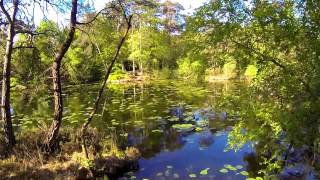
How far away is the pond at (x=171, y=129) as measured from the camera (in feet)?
36.8

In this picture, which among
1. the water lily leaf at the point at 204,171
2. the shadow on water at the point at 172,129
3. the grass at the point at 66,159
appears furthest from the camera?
the shadow on water at the point at 172,129

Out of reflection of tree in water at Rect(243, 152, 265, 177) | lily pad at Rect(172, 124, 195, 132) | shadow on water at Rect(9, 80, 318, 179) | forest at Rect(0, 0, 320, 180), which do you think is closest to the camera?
forest at Rect(0, 0, 320, 180)

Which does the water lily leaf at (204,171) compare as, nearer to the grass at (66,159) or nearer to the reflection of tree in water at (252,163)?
the reflection of tree in water at (252,163)

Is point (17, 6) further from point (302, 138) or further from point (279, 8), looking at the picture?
point (302, 138)

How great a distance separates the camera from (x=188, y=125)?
17.4 meters

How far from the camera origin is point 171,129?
656 inches

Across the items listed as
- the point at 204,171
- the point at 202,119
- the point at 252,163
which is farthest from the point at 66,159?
the point at 202,119

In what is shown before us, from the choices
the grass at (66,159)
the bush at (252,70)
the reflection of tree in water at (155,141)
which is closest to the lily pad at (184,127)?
the reflection of tree in water at (155,141)

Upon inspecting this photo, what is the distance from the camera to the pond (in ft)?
36.8

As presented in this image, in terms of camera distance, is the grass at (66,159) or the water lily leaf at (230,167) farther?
the water lily leaf at (230,167)

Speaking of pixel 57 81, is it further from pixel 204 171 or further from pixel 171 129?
pixel 171 129

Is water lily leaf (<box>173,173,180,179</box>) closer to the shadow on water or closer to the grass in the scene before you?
the shadow on water

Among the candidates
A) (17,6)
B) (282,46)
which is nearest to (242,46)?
(282,46)

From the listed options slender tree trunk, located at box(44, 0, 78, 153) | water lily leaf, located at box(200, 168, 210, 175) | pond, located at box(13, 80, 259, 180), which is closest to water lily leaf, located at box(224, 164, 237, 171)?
pond, located at box(13, 80, 259, 180)
